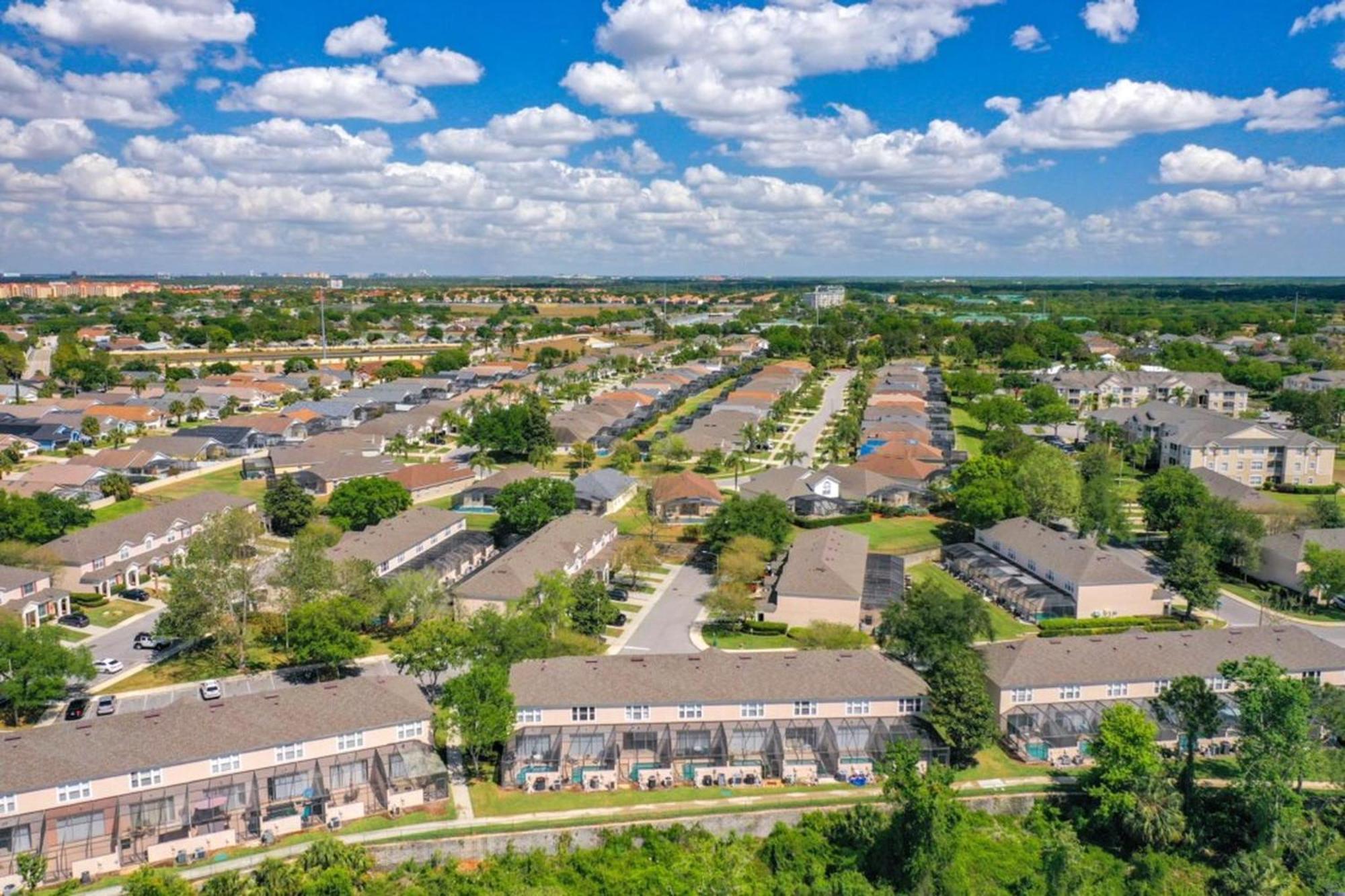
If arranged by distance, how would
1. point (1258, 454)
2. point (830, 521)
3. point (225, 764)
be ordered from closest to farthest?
point (225, 764)
point (830, 521)
point (1258, 454)

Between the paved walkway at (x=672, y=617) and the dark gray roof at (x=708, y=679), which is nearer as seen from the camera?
the dark gray roof at (x=708, y=679)

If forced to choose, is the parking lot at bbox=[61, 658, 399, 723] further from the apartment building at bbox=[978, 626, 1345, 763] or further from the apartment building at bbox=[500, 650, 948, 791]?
the apartment building at bbox=[978, 626, 1345, 763]

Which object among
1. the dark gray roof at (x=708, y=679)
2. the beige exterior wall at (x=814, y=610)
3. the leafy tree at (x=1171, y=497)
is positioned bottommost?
the beige exterior wall at (x=814, y=610)

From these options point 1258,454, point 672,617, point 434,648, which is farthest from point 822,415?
point 434,648

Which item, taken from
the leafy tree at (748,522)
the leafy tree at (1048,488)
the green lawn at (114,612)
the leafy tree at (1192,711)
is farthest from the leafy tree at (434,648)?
the leafy tree at (1048,488)

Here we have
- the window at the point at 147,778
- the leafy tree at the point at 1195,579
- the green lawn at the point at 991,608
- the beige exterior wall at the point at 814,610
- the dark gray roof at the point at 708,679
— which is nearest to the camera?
the window at the point at 147,778

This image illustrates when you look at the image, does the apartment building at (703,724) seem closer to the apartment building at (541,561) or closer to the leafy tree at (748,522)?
the apartment building at (541,561)

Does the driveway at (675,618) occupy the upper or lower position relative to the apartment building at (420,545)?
lower

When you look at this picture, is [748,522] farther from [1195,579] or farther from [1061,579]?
[1195,579]
